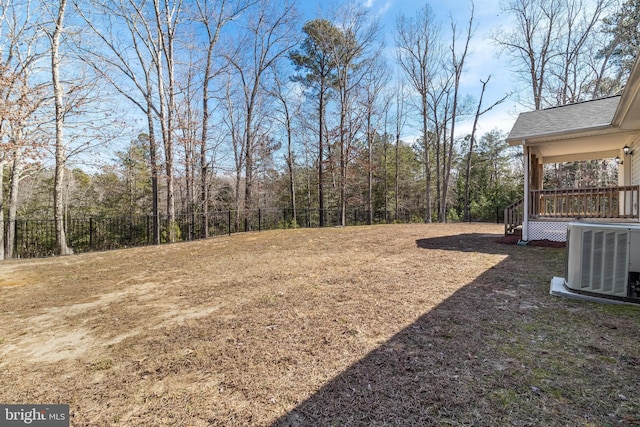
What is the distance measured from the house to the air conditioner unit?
4518 mm

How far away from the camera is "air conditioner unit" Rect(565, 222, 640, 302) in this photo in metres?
2.99

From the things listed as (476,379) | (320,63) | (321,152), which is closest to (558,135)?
(476,379)

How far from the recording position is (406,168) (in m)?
25.0

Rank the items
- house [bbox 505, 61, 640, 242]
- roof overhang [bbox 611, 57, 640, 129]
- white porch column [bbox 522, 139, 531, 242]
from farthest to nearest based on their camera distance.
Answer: white porch column [bbox 522, 139, 531, 242]
house [bbox 505, 61, 640, 242]
roof overhang [bbox 611, 57, 640, 129]

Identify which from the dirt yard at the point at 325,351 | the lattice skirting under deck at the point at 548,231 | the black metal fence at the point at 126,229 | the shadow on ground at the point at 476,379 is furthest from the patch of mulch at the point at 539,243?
the black metal fence at the point at 126,229

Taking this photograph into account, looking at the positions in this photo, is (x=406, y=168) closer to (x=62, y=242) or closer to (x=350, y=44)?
(x=350, y=44)

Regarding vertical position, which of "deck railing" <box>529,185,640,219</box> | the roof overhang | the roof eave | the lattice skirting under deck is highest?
the roof overhang

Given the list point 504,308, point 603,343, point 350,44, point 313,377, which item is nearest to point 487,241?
point 504,308

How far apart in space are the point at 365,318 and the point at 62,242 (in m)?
10.0

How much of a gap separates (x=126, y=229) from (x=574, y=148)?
60.1 feet

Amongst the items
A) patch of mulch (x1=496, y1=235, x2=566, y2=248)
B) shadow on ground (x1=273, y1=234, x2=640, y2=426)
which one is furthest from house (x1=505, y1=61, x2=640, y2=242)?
shadow on ground (x1=273, y1=234, x2=640, y2=426)

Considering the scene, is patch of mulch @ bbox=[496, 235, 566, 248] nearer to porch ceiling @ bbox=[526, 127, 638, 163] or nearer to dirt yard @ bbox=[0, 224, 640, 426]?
porch ceiling @ bbox=[526, 127, 638, 163]

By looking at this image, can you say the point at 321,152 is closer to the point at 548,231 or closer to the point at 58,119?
the point at 58,119

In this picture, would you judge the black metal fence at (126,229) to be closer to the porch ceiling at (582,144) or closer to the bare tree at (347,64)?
the bare tree at (347,64)
